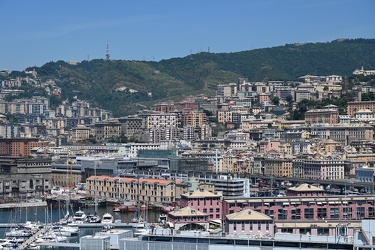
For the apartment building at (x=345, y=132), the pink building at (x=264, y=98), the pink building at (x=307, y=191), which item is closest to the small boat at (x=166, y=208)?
the pink building at (x=307, y=191)

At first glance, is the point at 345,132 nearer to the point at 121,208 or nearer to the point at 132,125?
the point at 132,125

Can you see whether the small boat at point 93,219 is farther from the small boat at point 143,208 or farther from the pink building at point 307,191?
the pink building at point 307,191

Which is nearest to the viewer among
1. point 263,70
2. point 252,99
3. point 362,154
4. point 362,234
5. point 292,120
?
point 362,234

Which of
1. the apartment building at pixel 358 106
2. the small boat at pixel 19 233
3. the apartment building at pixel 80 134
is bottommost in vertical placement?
the small boat at pixel 19 233

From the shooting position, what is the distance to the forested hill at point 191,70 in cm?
7925

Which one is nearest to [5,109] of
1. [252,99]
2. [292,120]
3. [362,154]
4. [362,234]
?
[252,99]

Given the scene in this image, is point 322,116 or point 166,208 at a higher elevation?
point 322,116

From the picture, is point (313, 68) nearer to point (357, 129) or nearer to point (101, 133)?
point (101, 133)

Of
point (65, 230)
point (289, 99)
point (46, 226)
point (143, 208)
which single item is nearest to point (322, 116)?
point (289, 99)

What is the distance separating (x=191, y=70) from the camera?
84938 millimetres

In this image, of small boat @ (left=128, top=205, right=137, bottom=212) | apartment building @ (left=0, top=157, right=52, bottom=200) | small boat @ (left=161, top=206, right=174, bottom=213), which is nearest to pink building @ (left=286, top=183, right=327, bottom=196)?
small boat @ (left=161, top=206, right=174, bottom=213)

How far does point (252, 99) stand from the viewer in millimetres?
61281

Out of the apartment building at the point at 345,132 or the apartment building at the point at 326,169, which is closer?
the apartment building at the point at 326,169

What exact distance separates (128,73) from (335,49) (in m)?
18.6
